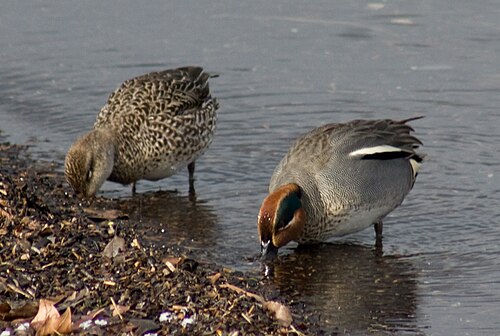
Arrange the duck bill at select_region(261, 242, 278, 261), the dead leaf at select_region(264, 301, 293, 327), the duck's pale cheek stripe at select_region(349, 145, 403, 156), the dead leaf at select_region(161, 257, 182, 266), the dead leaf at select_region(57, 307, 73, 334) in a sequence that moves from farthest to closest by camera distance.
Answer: the duck's pale cheek stripe at select_region(349, 145, 403, 156), the duck bill at select_region(261, 242, 278, 261), the dead leaf at select_region(161, 257, 182, 266), the dead leaf at select_region(264, 301, 293, 327), the dead leaf at select_region(57, 307, 73, 334)

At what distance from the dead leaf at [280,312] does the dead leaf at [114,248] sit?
121cm

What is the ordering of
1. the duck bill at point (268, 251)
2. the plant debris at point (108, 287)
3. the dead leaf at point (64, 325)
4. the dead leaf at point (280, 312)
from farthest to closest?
the duck bill at point (268, 251)
the dead leaf at point (280, 312)
the plant debris at point (108, 287)
the dead leaf at point (64, 325)

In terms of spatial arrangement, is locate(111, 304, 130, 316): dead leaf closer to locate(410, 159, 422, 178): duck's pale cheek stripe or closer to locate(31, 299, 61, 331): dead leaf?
locate(31, 299, 61, 331): dead leaf

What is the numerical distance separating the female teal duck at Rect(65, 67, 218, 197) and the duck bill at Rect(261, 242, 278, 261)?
6.64 feet

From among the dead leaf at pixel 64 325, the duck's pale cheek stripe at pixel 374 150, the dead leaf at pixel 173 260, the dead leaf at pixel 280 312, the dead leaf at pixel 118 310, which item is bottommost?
the dead leaf at pixel 280 312

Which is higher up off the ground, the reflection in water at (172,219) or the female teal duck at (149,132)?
the female teal duck at (149,132)

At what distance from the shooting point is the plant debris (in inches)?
239

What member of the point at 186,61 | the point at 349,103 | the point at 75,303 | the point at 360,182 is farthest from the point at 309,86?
the point at 75,303

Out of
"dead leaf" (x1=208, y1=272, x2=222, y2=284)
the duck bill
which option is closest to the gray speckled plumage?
the duck bill

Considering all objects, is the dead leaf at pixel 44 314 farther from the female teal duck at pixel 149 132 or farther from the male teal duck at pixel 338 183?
the female teal duck at pixel 149 132

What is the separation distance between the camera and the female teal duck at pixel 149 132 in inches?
388

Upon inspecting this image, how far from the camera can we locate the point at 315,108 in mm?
12023

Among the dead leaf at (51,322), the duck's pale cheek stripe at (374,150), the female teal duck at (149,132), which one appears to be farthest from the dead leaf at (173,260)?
the female teal duck at (149,132)

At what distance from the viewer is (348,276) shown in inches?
319
